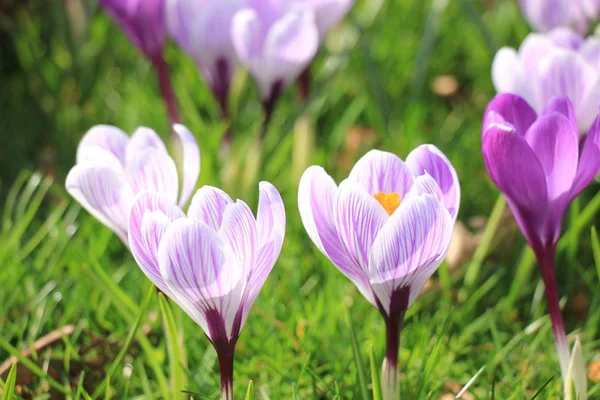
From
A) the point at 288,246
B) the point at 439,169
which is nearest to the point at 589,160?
the point at 439,169

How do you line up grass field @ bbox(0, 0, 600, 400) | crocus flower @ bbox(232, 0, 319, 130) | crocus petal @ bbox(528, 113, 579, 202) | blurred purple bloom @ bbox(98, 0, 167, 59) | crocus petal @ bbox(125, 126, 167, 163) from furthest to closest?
blurred purple bloom @ bbox(98, 0, 167, 59), crocus flower @ bbox(232, 0, 319, 130), grass field @ bbox(0, 0, 600, 400), crocus petal @ bbox(125, 126, 167, 163), crocus petal @ bbox(528, 113, 579, 202)

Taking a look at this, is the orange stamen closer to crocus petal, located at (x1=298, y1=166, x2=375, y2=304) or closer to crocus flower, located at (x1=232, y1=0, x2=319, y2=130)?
crocus petal, located at (x1=298, y1=166, x2=375, y2=304)

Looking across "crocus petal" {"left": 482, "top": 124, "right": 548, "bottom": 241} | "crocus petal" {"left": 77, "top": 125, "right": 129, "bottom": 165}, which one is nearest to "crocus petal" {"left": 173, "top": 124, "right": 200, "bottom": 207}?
"crocus petal" {"left": 77, "top": 125, "right": 129, "bottom": 165}

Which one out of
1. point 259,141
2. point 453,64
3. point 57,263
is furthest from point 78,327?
point 453,64

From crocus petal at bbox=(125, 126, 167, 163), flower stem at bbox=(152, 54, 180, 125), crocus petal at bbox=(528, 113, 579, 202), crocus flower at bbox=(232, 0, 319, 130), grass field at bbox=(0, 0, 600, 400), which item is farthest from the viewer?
flower stem at bbox=(152, 54, 180, 125)

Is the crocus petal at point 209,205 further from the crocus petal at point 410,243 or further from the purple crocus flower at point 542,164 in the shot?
the purple crocus flower at point 542,164

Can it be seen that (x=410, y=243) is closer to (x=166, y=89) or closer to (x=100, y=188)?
(x=100, y=188)
